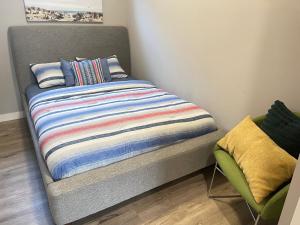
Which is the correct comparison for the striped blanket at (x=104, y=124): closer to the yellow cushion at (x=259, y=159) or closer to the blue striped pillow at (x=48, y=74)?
the blue striped pillow at (x=48, y=74)

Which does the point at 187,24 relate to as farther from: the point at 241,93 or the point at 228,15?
the point at 241,93

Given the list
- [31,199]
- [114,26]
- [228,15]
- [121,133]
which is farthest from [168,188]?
[114,26]

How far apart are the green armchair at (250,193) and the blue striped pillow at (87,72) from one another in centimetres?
180

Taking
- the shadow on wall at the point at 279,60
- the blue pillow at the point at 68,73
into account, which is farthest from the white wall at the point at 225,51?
the blue pillow at the point at 68,73

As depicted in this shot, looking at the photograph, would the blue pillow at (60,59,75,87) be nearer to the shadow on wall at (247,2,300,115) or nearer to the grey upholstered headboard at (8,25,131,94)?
the grey upholstered headboard at (8,25,131,94)

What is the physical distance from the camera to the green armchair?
1320mm

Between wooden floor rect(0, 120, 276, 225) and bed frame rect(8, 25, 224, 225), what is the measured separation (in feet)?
0.53

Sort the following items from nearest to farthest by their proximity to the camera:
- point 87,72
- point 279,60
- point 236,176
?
point 236,176
point 279,60
point 87,72

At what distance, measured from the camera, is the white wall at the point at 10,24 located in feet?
9.12

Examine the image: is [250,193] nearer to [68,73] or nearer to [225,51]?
[225,51]

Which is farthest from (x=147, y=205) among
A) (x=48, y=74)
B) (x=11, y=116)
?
(x=11, y=116)

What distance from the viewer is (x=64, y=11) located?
308cm

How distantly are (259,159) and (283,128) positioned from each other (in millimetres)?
310

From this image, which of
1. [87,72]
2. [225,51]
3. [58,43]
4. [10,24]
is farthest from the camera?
[58,43]
